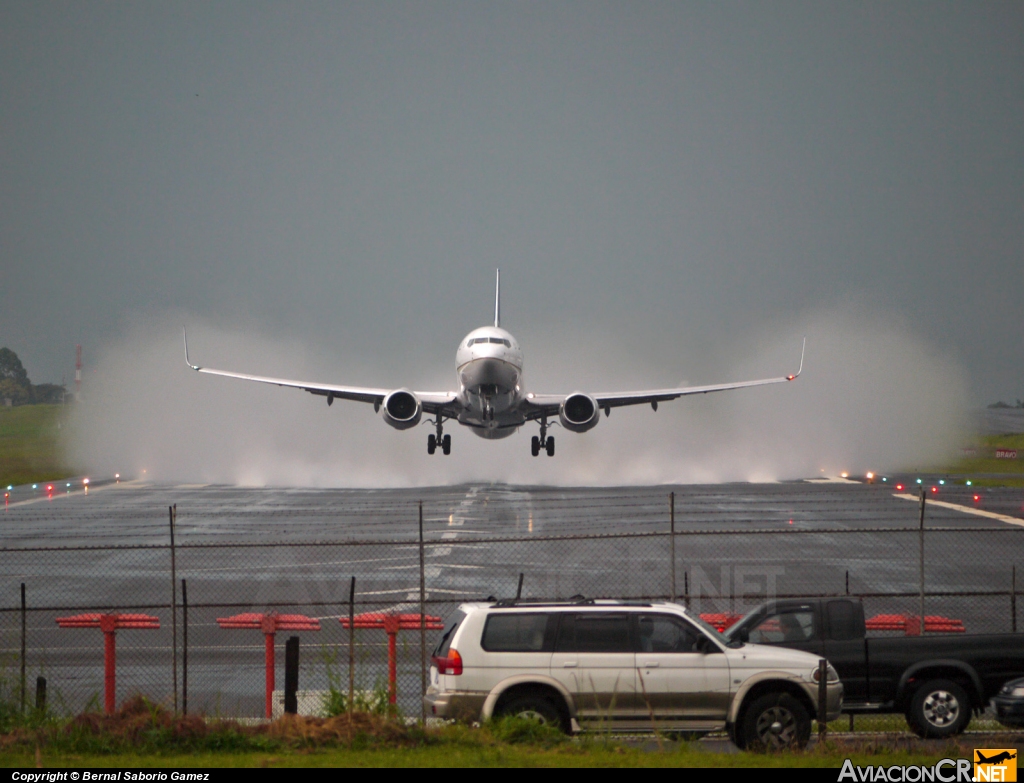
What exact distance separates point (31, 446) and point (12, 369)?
105 m

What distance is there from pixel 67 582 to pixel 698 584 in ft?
49.6

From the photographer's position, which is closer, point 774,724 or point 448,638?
point 774,724

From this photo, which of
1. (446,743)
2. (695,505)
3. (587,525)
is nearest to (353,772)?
(446,743)

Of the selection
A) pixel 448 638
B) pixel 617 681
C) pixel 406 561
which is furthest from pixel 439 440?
pixel 617 681

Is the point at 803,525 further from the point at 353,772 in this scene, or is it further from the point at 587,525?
the point at 353,772

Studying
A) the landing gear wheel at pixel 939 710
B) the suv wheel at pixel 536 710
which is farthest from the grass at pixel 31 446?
the landing gear wheel at pixel 939 710

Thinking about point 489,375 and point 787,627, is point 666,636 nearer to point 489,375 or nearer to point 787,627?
point 787,627

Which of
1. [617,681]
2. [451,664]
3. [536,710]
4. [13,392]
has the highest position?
[13,392]

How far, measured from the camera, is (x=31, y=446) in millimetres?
102125

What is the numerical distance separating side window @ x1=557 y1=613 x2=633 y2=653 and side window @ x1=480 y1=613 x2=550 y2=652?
0.21 meters

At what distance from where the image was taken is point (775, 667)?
1123 centimetres

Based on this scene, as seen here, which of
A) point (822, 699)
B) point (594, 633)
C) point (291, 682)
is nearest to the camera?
point (822, 699)

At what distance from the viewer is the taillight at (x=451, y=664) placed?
1114 cm

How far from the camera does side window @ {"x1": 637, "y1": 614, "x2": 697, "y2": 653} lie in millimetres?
11469
